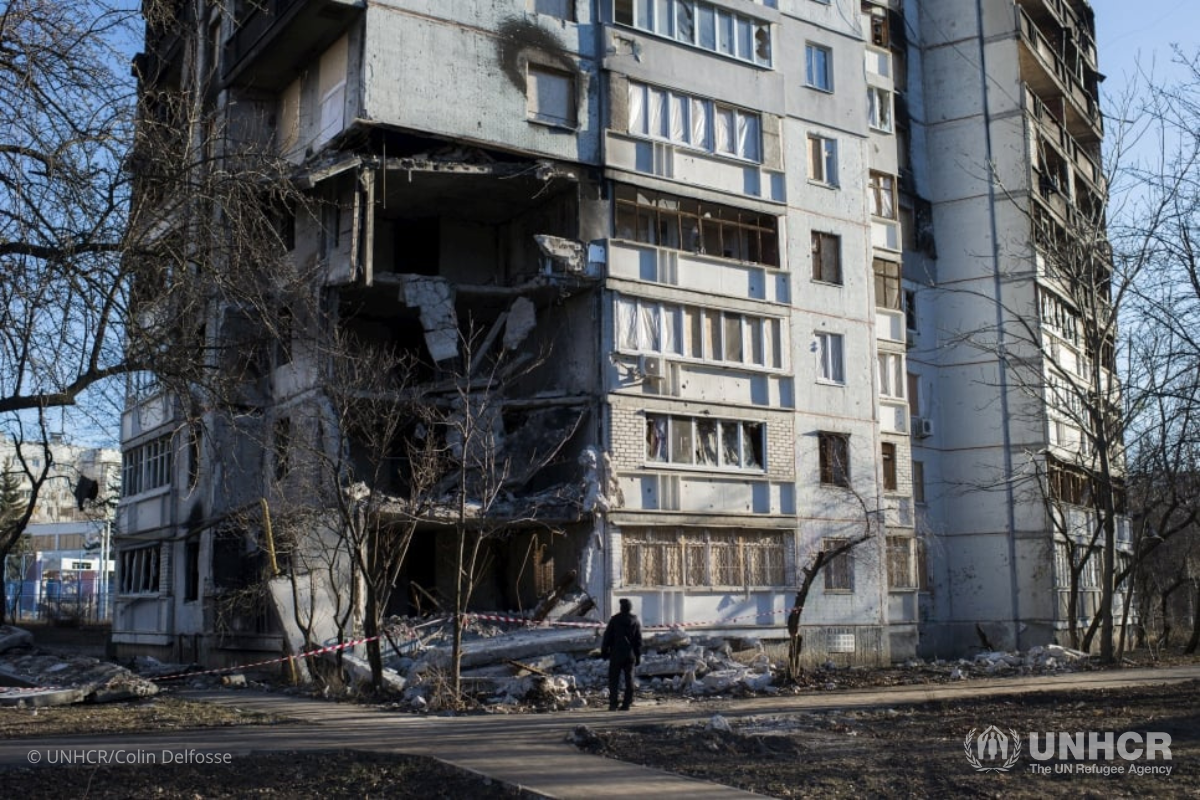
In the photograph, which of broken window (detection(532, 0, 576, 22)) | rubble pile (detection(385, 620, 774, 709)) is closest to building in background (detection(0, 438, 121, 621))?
rubble pile (detection(385, 620, 774, 709))

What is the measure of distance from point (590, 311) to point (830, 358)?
769cm

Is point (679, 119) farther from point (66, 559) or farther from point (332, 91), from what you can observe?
point (66, 559)

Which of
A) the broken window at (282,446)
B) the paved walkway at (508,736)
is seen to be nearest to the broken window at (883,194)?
the paved walkway at (508,736)

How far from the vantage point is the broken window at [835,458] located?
32438 mm

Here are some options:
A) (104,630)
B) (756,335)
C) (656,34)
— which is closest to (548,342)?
(756,335)

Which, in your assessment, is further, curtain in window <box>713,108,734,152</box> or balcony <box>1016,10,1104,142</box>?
balcony <box>1016,10,1104,142</box>

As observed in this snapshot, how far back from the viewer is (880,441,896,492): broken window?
35.4 metres

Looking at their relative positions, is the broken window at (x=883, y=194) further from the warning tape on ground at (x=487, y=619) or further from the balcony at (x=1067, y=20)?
the warning tape on ground at (x=487, y=619)

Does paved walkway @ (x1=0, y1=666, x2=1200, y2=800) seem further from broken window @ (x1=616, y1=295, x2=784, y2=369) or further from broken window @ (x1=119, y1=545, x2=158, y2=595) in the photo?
broken window @ (x1=119, y1=545, x2=158, y2=595)

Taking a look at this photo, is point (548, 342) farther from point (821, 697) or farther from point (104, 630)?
point (104, 630)

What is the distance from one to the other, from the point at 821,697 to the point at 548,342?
42.6 ft

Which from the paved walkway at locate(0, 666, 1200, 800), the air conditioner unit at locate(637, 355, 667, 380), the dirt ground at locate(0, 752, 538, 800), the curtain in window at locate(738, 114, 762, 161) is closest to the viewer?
A: the dirt ground at locate(0, 752, 538, 800)

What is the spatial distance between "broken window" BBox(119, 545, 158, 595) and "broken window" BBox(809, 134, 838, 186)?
2175 centimetres

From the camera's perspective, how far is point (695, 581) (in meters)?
29.4
